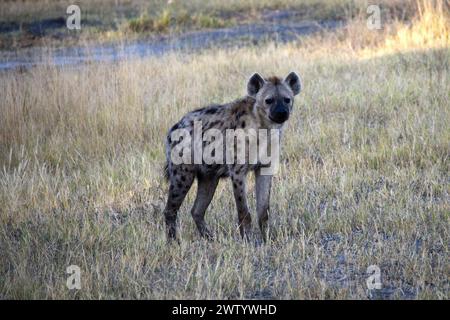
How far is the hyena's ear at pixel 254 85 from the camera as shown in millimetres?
6078

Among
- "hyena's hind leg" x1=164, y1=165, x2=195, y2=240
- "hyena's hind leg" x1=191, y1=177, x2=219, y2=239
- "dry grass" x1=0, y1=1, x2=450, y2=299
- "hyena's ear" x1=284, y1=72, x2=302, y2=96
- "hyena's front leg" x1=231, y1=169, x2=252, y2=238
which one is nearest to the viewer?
"dry grass" x1=0, y1=1, x2=450, y2=299

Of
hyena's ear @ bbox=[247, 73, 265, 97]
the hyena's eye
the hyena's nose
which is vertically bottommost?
the hyena's nose

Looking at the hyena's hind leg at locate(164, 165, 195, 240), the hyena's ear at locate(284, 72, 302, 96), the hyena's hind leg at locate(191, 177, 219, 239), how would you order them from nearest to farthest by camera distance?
the hyena's hind leg at locate(164, 165, 195, 240), the hyena's hind leg at locate(191, 177, 219, 239), the hyena's ear at locate(284, 72, 302, 96)

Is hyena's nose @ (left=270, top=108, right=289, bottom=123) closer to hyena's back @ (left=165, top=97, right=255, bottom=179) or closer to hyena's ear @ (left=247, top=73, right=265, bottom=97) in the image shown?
hyena's back @ (left=165, top=97, right=255, bottom=179)

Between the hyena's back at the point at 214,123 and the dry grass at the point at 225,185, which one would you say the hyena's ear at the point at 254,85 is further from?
the dry grass at the point at 225,185

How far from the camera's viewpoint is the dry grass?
491cm

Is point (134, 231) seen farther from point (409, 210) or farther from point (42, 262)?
point (409, 210)

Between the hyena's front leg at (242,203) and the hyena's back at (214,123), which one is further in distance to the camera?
the hyena's back at (214,123)

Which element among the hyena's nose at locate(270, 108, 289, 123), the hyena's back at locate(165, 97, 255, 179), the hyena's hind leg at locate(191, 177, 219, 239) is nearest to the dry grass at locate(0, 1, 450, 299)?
the hyena's hind leg at locate(191, 177, 219, 239)

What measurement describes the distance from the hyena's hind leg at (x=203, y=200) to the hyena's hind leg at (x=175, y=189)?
196 mm

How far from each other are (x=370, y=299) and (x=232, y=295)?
893 millimetres

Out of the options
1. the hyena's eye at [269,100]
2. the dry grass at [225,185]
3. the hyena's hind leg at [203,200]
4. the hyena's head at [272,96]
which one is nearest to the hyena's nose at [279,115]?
the hyena's head at [272,96]

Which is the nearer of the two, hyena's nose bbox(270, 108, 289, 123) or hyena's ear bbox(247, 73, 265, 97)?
hyena's nose bbox(270, 108, 289, 123)

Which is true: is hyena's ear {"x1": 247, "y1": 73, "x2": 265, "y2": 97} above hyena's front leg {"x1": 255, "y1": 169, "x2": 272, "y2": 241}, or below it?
above
